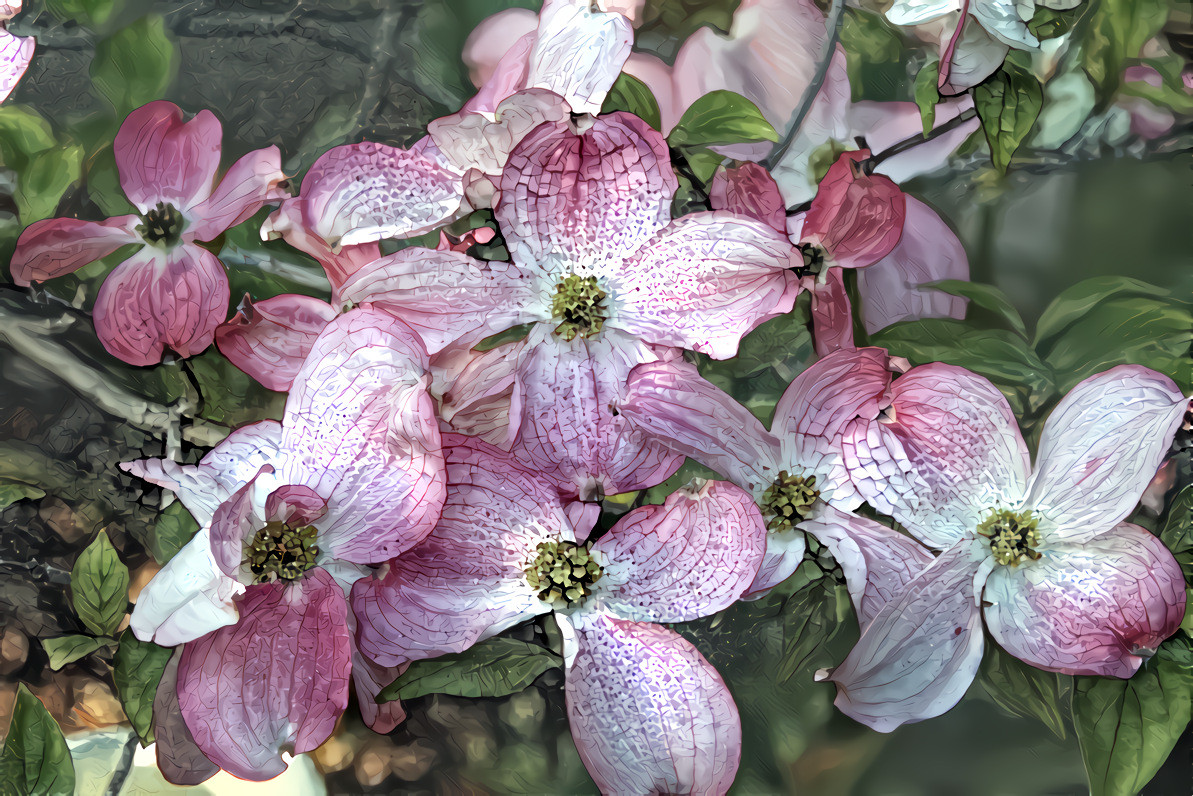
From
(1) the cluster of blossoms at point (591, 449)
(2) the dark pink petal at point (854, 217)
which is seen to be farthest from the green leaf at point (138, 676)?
(2) the dark pink petal at point (854, 217)

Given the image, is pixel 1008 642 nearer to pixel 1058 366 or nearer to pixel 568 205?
pixel 1058 366

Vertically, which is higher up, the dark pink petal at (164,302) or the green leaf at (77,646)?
the dark pink petal at (164,302)

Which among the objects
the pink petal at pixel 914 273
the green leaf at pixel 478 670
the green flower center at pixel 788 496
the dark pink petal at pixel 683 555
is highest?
the pink petal at pixel 914 273

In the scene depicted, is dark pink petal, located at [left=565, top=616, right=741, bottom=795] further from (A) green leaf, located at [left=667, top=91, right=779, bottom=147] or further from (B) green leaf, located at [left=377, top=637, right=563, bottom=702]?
(A) green leaf, located at [left=667, top=91, right=779, bottom=147]

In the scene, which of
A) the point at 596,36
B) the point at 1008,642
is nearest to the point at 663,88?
the point at 596,36

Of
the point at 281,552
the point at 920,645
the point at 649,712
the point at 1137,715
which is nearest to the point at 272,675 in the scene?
the point at 281,552

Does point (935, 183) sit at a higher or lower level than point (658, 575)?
higher

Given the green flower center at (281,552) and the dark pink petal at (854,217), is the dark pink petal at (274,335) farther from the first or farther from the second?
the dark pink petal at (854,217)

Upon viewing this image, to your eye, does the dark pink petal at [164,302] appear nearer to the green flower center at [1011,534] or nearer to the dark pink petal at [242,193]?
the dark pink petal at [242,193]
